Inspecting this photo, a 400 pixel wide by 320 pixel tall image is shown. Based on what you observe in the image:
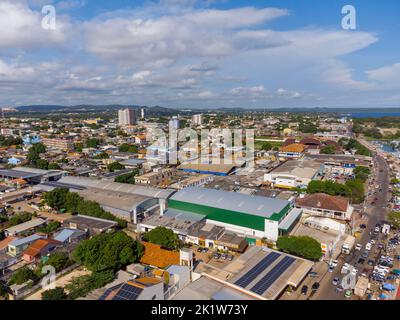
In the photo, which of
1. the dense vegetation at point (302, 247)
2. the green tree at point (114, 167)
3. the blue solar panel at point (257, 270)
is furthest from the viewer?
the green tree at point (114, 167)

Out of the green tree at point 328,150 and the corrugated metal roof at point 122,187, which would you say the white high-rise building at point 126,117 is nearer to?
the green tree at point 328,150

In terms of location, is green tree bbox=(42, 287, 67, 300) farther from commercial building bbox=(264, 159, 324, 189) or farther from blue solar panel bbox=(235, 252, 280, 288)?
commercial building bbox=(264, 159, 324, 189)

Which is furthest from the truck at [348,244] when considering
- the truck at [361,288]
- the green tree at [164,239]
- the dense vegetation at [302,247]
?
the green tree at [164,239]

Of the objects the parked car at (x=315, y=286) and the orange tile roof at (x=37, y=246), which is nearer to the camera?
the parked car at (x=315, y=286)

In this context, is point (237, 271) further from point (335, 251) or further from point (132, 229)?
point (132, 229)

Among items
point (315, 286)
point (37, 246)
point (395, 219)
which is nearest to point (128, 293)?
point (315, 286)

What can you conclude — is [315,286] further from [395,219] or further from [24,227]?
[24,227]
